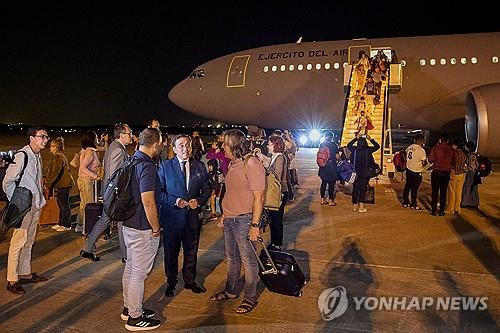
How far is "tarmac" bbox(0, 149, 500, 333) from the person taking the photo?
4281 mm

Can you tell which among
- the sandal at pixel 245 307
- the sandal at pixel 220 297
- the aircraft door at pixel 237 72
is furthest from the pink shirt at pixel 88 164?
the aircraft door at pixel 237 72

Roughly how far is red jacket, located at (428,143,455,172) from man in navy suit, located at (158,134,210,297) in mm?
5156

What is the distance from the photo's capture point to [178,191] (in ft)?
16.0

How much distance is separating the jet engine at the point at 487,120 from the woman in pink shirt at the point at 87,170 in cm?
1080

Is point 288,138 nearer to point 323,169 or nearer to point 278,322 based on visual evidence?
point 323,169

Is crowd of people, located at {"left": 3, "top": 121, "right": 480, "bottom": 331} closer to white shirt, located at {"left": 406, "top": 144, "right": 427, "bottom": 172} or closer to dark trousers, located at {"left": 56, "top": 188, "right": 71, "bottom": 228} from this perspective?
dark trousers, located at {"left": 56, "top": 188, "right": 71, "bottom": 228}

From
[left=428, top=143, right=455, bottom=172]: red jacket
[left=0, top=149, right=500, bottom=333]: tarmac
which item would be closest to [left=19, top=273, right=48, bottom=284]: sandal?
[left=0, top=149, right=500, bottom=333]: tarmac

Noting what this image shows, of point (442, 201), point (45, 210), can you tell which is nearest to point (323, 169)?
point (442, 201)

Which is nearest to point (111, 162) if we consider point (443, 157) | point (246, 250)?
point (246, 250)

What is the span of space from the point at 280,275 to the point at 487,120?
36.3ft

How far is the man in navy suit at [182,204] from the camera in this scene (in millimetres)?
4875

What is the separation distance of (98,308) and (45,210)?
3.85 m

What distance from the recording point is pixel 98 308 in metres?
4.62

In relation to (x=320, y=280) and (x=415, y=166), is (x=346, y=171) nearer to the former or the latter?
(x=415, y=166)
